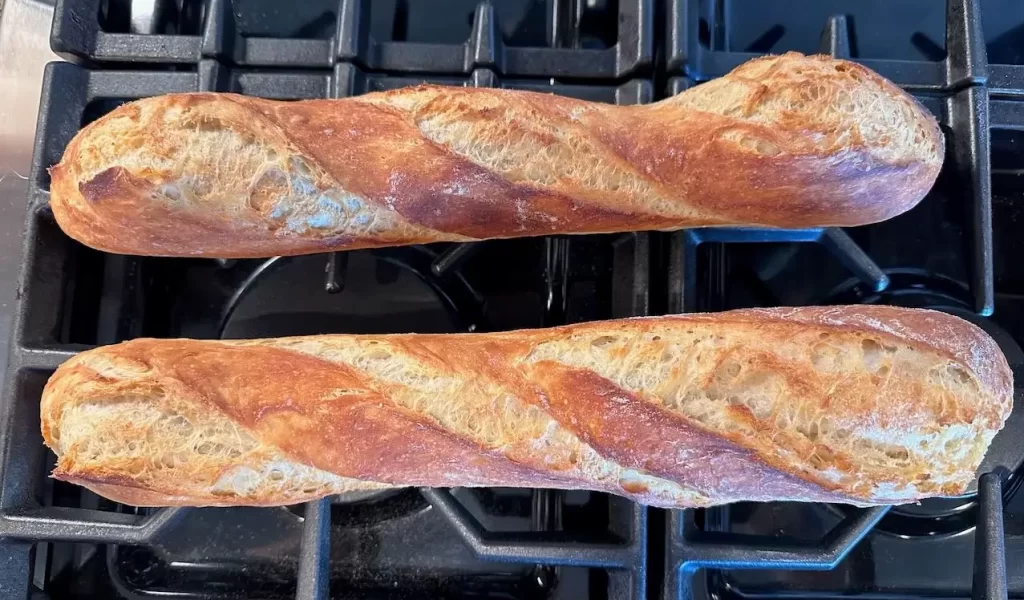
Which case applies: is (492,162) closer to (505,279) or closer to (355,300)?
(505,279)

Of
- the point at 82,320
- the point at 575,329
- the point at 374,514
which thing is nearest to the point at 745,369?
the point at 575,329

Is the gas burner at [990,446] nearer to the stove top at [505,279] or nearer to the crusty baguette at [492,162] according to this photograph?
the stove top at [505,279]

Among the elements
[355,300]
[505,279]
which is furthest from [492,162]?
[355,300]

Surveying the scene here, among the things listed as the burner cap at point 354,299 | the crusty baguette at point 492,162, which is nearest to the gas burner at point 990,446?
the crusty baguette at point 492,162

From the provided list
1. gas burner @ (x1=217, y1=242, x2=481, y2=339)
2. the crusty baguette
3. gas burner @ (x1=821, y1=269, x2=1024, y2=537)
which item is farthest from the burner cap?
gas burner @ (x1=821, y1=269, x2=1024, y2=537)

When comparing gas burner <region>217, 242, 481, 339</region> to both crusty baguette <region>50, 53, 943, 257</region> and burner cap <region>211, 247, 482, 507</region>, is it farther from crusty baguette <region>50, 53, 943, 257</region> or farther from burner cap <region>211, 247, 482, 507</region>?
crusty baguette <region>50, 53, 943, 257</region>
